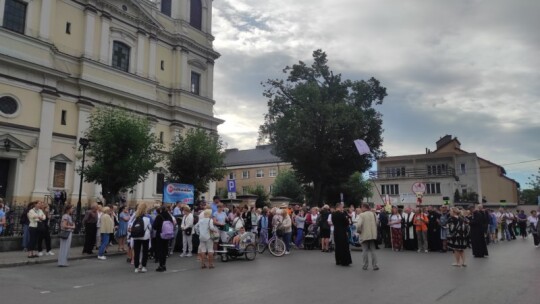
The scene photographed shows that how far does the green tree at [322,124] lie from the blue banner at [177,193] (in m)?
18.2

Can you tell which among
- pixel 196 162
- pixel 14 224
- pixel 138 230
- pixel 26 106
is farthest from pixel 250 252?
pixel 26 106

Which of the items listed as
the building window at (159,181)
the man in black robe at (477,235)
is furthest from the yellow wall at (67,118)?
the man in black robe at (477,235)

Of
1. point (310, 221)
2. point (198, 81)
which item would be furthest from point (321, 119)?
point (310, 221)

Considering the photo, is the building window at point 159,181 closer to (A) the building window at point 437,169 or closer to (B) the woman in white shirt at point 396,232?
(B) the woman in white shirt at point 396,232

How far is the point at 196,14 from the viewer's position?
44781 millimetres

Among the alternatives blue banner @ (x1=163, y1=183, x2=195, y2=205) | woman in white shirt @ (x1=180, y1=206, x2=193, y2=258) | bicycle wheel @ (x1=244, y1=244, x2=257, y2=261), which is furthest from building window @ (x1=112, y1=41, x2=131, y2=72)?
bicycle wheel @ (x1=244, y1=244, x2=257, y2=261)

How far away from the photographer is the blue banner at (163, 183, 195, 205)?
23.0 metres

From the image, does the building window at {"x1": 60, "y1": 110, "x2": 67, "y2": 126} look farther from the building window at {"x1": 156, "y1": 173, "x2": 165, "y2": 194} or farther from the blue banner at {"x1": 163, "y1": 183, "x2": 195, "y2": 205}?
the blue banner at {"x1": 163, "y1": 183, "x2": 195, "y2": 205}

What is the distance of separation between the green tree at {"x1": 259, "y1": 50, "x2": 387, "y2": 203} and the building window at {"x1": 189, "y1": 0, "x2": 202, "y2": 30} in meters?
9.28

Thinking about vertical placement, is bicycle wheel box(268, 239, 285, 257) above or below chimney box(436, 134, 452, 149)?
below

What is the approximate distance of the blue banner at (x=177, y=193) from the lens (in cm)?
2305

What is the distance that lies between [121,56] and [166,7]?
824 centimetres

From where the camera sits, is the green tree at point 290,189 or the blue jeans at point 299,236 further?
the green tree at point 290,189

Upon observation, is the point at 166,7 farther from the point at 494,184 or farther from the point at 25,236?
the point at 494,184
